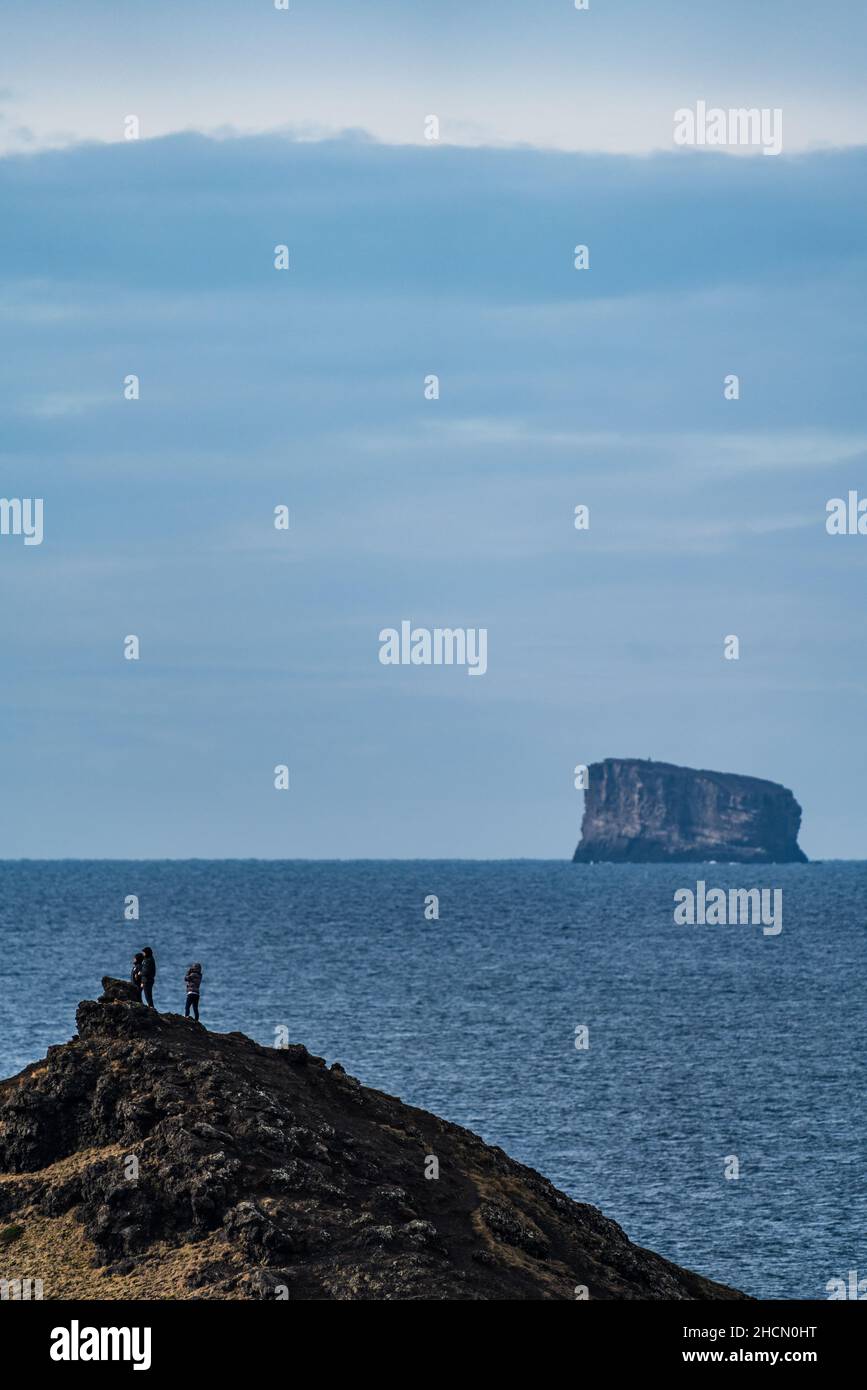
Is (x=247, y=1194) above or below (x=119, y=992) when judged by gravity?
below

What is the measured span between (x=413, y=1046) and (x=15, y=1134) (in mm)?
74140

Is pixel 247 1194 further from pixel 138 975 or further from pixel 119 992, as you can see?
pixel 138 975

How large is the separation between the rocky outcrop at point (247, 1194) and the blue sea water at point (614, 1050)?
2500 centimetres

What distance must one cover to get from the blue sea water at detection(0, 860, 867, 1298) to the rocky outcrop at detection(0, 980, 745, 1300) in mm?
24997

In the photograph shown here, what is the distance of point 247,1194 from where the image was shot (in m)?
33.0

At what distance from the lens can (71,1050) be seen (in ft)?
121

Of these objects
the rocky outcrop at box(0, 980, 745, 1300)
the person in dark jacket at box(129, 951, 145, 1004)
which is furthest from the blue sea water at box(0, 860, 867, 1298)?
the person in dark jacket at box(129, 951, 145, 1004)

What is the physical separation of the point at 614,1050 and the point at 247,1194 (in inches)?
3244

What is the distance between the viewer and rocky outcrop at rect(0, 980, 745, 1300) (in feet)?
103

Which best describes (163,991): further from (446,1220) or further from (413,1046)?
(446,1220)

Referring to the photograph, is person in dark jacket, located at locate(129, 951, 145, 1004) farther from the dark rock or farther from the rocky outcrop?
the rocky outcrop

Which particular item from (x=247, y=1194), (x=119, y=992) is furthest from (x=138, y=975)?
(x=247, y=1194)

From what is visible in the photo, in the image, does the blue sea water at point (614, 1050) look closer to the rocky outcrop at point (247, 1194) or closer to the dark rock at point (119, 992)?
the rocky outcrop at point (247, 1194)

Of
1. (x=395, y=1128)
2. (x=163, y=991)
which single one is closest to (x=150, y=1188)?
(x=395, y=1128)
